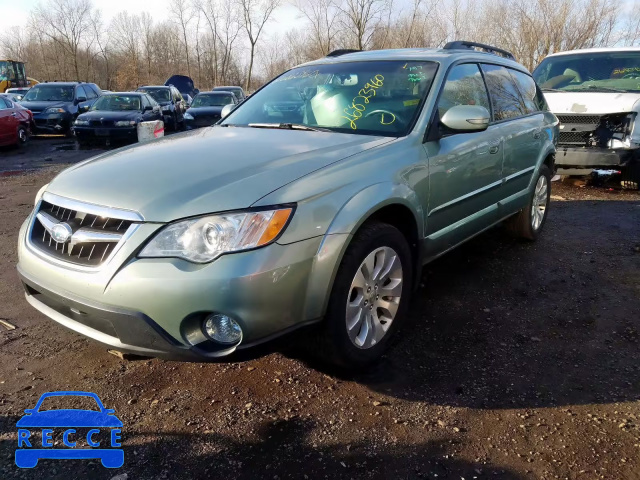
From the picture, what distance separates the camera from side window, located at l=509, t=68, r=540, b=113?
4684mm

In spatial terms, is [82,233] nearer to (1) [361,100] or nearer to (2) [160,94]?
(1) [361,100]

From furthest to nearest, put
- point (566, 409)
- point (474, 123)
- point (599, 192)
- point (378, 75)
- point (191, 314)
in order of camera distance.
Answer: point (599, 192) → point (378, 75) → point (474, 123) → point (566, 409) → point (191, 314)

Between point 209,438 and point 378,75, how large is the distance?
8.38 ft

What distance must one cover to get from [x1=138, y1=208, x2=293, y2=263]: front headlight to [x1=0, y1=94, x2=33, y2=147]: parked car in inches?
475

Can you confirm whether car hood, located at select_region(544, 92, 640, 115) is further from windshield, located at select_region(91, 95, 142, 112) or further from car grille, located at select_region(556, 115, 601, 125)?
windshield, located at select_region(91, 95, 142, 112)

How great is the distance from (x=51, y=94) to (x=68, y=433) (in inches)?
642

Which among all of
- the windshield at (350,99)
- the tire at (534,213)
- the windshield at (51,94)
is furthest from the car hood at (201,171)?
the windshield at (51,94)

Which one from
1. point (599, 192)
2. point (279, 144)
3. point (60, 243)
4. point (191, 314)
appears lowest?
point (599, 192)

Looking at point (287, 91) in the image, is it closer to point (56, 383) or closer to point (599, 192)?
point (56, 383)

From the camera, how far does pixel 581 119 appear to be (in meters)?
7.58

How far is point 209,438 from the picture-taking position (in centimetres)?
229

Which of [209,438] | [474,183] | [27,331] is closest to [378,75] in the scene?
[474,183]

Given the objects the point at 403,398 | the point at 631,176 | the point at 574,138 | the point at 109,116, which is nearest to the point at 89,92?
the point at 109,116

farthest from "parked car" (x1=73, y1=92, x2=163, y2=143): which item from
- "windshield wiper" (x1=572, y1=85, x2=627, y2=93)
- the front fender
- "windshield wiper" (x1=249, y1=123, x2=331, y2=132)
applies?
the front fender
